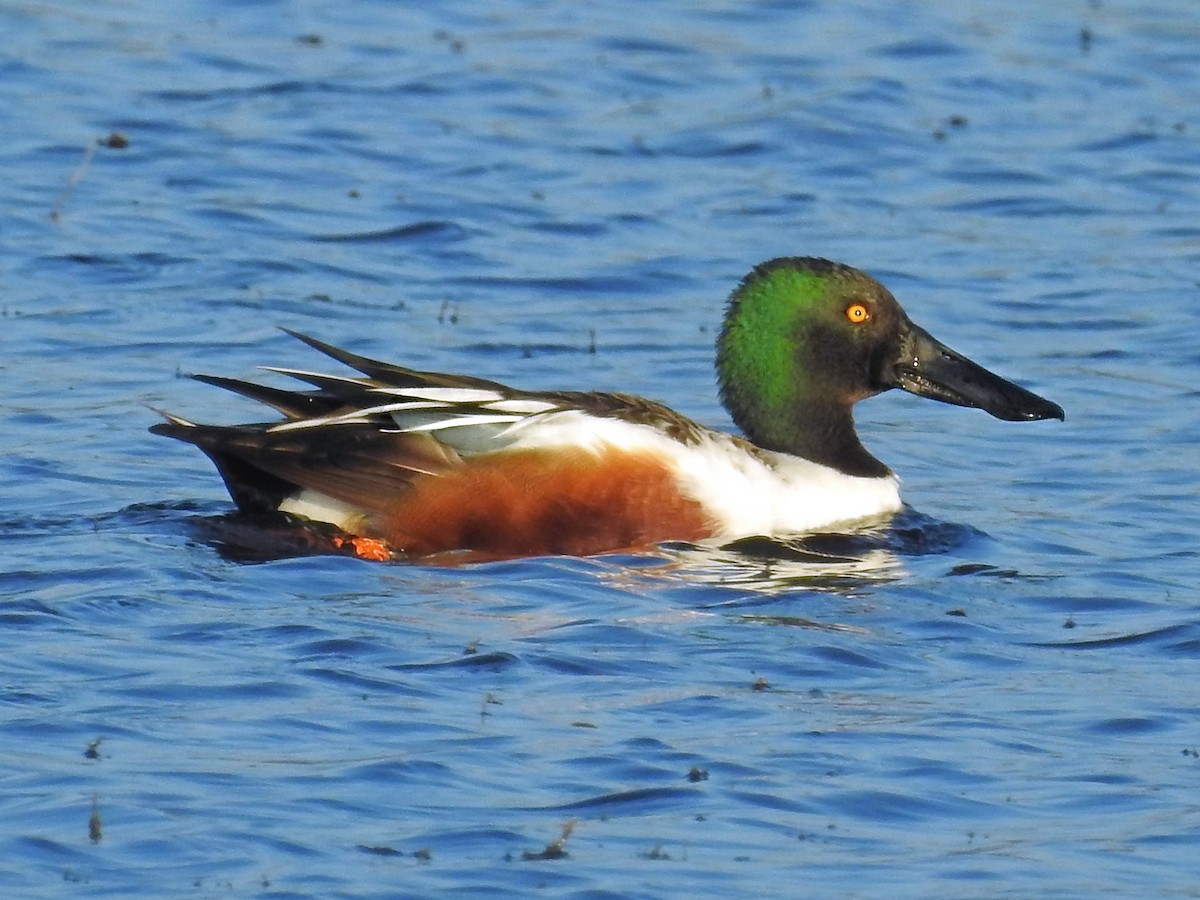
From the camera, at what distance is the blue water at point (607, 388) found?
595 cm

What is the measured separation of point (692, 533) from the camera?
847 cm

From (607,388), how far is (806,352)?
5.89ft

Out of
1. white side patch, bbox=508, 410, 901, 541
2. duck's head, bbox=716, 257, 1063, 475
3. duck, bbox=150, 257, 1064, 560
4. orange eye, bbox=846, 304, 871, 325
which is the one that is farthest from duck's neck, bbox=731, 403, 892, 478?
duck, bbox=150, 257, 1064, 560

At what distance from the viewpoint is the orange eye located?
933 cm

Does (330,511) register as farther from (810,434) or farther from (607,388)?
(607,388)

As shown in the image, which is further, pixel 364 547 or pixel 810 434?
pixel 810 434

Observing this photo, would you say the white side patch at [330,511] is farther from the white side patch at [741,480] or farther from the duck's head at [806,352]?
the duck's head at [806,352]

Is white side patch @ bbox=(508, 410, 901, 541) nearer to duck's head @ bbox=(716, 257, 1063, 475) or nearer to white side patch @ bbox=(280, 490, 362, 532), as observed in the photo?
duck's head @ bbox=(716, 257, 1063, 475)

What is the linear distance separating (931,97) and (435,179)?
3.65 metres

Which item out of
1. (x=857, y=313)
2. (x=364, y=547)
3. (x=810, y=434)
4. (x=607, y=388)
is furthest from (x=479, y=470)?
(x=607, y=388)

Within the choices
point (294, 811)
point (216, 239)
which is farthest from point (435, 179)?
point (294, 811)

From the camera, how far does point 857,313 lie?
934 centimetres

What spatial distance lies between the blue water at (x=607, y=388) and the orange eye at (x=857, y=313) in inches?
30.4

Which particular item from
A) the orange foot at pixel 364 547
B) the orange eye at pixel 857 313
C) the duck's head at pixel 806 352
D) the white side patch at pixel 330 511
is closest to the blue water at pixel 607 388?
the orange foot at pixel 364 547
